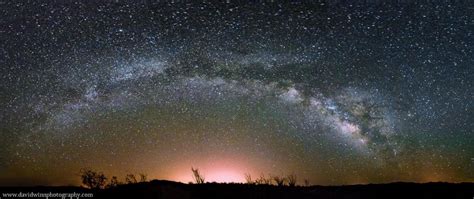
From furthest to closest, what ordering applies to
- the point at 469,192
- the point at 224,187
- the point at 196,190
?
1. the point at 469,192
2. the point at 224,187
3. the point at 196,190

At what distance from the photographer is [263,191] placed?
32.8 feet

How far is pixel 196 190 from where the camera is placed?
9336 mm

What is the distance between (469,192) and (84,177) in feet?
38.6

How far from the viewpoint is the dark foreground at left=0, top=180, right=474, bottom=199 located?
8159 millimetres

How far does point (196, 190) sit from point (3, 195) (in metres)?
4.24

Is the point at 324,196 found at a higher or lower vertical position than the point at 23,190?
lower

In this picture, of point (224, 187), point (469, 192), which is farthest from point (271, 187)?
point (469, 192)

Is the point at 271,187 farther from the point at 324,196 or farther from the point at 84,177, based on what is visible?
the point at 84,177

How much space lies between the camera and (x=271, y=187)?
10406mm

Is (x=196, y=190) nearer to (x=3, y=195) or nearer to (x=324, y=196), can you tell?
(x=324, y=196)

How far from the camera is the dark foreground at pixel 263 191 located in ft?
26.8

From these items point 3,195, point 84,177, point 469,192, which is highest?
point 84,177

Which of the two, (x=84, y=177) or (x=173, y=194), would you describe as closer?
(x=173, y=194)

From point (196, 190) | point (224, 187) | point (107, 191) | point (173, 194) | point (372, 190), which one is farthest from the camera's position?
point (372, 190)
